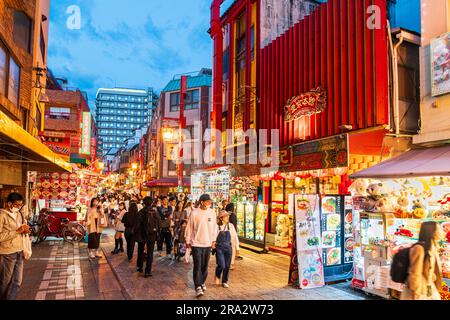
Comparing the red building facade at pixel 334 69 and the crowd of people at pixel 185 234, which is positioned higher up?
the red building facade at pixel 334 69

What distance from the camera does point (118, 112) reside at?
162250 mm

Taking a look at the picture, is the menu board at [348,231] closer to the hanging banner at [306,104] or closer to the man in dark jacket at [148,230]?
the hanging banner at [306,104]

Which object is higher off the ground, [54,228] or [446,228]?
[446,228]

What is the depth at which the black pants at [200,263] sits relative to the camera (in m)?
7.48

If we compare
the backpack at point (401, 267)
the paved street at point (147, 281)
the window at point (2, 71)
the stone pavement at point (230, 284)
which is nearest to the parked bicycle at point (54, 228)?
the paved street at point (147, 281)

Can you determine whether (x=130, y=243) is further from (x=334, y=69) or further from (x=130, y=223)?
(x=334, y=69)

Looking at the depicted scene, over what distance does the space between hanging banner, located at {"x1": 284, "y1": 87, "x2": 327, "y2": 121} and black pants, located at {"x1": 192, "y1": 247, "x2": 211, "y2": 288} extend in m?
7.51

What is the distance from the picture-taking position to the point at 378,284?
7.32 metres

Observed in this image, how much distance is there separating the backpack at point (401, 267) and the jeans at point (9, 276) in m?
6.40

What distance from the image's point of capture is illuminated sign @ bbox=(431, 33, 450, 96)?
28.7 ft

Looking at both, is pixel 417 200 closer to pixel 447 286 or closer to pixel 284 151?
pixel 447 286

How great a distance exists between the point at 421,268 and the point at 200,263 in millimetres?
4506

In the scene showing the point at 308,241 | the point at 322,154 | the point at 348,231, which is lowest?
the point at 308,241

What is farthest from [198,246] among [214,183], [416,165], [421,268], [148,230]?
[214,183]
